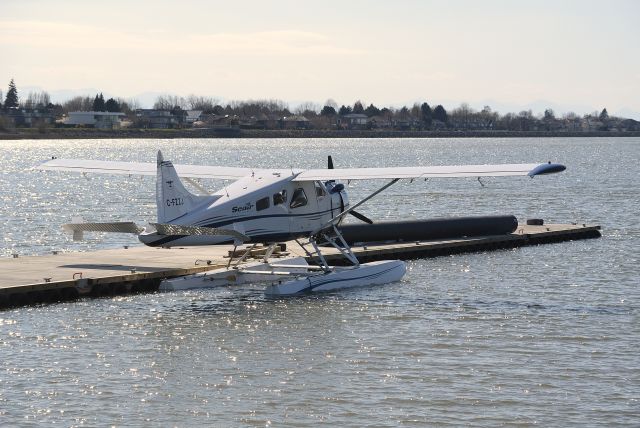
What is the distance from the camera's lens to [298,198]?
25141mm

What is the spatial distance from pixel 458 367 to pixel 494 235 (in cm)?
1669

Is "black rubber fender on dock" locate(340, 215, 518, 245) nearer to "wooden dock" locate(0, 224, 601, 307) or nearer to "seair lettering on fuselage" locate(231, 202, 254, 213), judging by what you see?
"wooden dock" locate(0, 224, 601, 307)

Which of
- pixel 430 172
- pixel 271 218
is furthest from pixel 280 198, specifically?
pixel 430 172

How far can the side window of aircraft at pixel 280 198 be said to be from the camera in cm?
2456

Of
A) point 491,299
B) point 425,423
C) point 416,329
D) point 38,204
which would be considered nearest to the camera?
point 425,423

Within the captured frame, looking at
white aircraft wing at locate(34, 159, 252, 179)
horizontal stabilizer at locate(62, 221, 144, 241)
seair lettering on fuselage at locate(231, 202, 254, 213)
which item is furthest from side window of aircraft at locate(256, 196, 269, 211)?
white aircraft wing at locate(34, 159, 252, 179)

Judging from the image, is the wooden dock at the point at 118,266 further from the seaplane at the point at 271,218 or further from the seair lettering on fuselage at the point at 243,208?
the seair lettering on fuselage at the point at 243,208

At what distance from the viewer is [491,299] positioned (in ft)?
82.9

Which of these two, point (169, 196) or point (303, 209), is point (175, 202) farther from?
point (303, 209)

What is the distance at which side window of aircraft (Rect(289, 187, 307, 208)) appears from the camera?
2505 cm

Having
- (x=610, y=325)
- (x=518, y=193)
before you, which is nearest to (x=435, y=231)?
(x=610, y=325)

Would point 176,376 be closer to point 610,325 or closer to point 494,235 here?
point 610,325

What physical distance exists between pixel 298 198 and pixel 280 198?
0.59m

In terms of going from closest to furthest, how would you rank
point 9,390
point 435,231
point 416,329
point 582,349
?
point 9,390
point 582,349
point 416,329
point 435,231
